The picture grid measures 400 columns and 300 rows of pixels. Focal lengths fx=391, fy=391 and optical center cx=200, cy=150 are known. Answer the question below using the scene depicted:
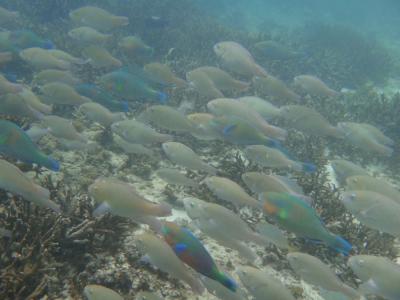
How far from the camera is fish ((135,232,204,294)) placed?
3.59 m

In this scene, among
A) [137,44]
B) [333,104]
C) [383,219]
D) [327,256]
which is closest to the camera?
[383,219]

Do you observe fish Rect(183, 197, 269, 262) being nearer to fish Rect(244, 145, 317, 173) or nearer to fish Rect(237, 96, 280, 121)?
fish Rect(244, 145, 317, 173)

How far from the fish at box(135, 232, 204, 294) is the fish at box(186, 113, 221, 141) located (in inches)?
111

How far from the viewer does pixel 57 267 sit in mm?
4168

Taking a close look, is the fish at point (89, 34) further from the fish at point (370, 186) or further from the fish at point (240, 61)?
the fish at point (370, 186)

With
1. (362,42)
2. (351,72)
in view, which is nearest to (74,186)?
(351,72)

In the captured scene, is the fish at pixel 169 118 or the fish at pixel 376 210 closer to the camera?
the fish at pixel 376 210

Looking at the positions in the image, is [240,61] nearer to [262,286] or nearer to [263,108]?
[263,108]

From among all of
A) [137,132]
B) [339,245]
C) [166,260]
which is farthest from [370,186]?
[137,132]

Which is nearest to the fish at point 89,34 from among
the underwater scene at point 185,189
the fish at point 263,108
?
the underwater scene at point 185,189

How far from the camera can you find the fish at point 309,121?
7054mm

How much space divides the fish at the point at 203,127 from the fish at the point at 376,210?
7.53 ft

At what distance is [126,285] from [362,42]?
73.7ft

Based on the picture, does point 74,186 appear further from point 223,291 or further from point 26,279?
point 223,291
